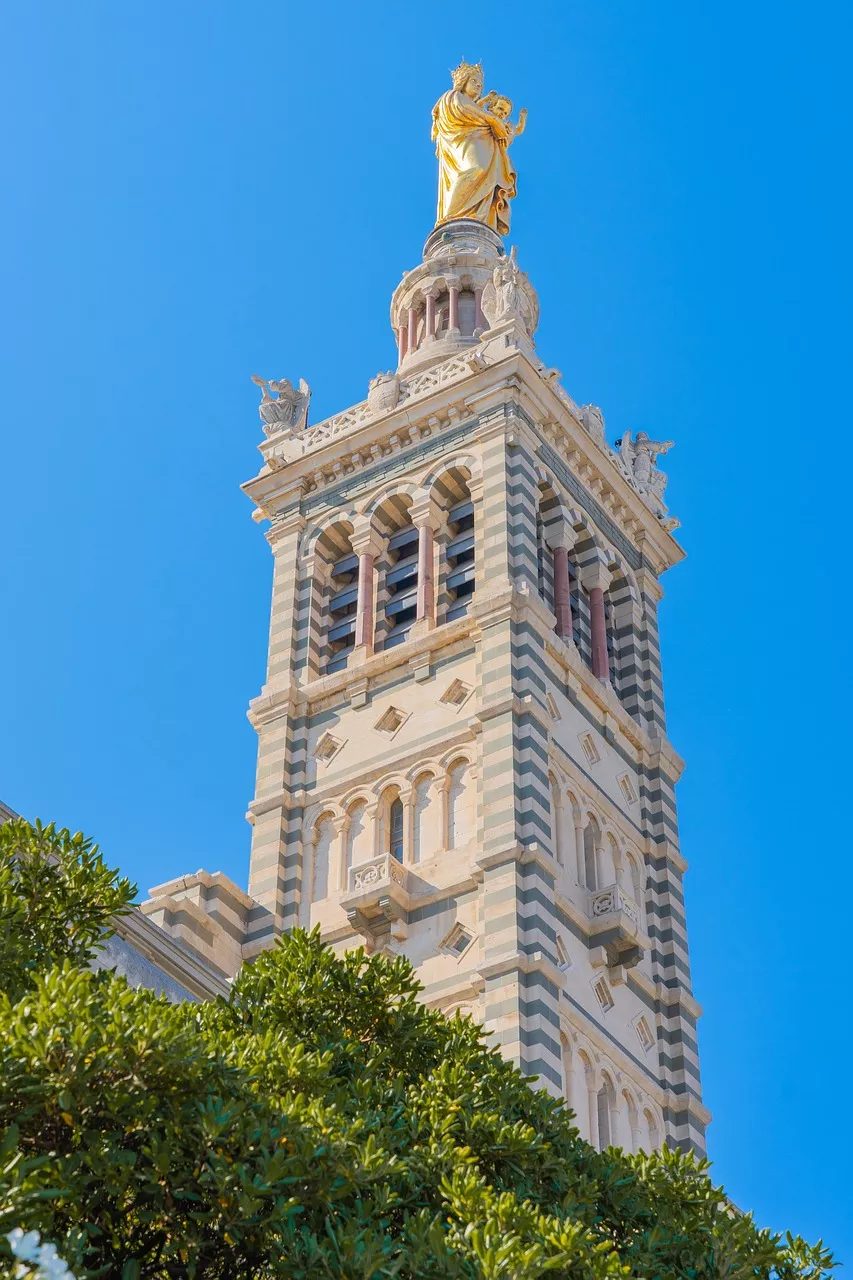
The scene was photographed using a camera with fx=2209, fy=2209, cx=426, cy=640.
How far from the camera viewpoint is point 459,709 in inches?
1537

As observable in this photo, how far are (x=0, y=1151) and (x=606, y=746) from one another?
28.6 metres

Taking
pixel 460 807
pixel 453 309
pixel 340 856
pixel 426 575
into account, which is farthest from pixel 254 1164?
pixel 453 309

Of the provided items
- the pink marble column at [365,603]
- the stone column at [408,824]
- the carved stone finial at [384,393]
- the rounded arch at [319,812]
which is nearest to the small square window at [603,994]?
the stone column at [408,824]

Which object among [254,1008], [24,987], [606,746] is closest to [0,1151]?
[24,987]

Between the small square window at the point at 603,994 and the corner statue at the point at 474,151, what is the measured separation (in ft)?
73.8

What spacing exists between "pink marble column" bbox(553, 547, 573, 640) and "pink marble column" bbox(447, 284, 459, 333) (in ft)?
26.9

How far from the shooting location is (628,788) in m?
41.4

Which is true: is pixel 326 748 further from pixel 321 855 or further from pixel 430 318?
pixel 430 318

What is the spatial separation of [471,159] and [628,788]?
62.6ft

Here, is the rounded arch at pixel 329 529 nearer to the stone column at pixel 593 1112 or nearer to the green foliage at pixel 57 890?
the stone column at pixel 593 1112

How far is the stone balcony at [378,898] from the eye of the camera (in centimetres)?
3625

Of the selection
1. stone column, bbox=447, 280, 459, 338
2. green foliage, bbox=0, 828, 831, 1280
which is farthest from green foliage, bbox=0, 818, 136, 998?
stone column, bbox=447, 280, 459, 338

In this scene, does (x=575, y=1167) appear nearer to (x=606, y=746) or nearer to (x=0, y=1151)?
(x=0, y=1151)

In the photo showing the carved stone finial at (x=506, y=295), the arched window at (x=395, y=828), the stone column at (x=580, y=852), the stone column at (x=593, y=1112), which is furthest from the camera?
the carved stone finial at (x=506, y=295)
